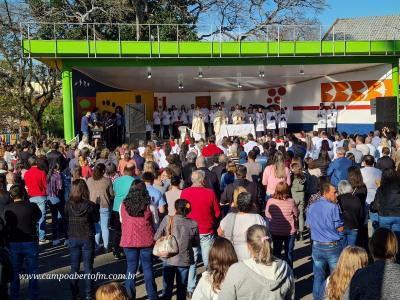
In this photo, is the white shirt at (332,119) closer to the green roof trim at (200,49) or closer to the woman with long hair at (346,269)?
the green roof trim at (200,49)

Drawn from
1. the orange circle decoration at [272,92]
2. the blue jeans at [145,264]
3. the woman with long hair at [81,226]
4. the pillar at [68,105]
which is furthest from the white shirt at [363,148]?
the orange circle decoration at [272,92]

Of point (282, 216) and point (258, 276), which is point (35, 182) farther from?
point (258, 276)

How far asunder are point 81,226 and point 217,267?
2.60 meters

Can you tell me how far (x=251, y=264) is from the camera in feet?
12.0

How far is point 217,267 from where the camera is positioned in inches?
156

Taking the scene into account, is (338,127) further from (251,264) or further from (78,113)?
(251,264)

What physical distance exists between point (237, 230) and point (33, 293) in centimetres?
268

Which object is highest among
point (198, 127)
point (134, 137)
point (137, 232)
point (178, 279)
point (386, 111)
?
point (386, 111)

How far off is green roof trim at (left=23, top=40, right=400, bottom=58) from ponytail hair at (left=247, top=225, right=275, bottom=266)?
1585 centimetres

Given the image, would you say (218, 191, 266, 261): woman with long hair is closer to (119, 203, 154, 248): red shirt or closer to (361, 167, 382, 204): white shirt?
(119, 203, 154, 248): red shirt

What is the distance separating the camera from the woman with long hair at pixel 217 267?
13.0 ft

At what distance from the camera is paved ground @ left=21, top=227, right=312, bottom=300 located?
6.68 meters

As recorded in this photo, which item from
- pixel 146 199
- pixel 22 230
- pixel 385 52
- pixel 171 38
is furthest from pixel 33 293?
pixel 171 38

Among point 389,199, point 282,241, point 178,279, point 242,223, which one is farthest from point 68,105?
point 242,223
